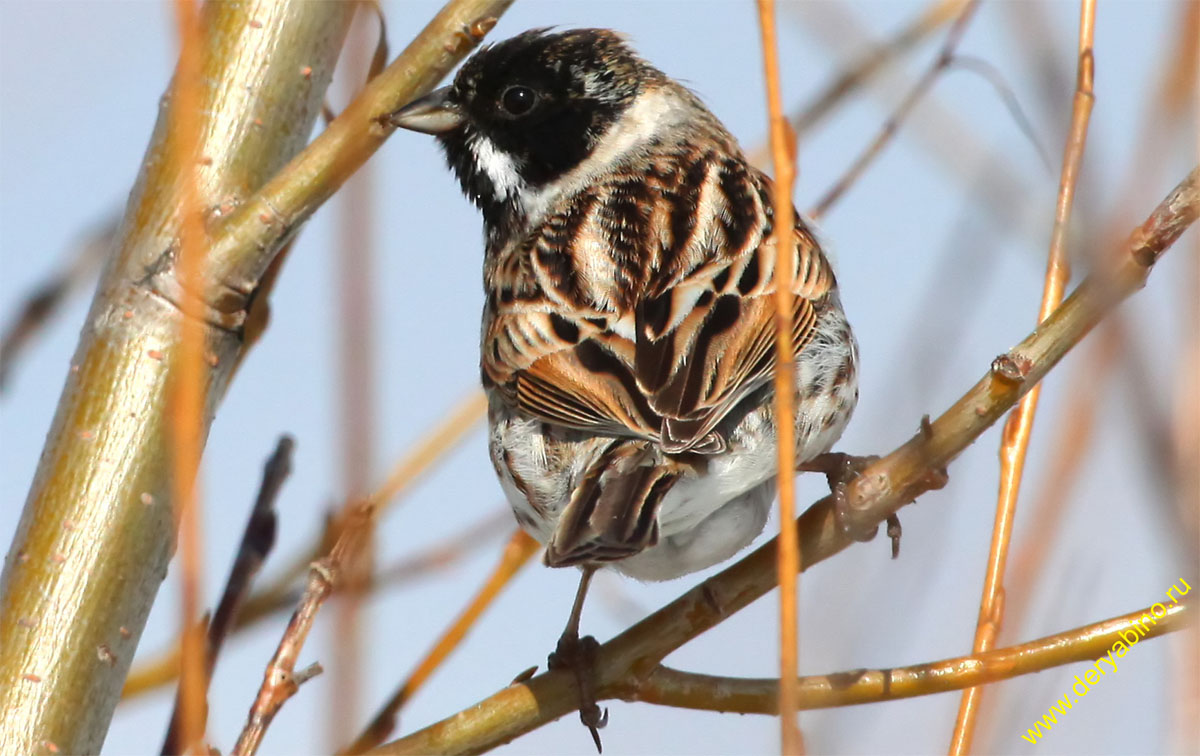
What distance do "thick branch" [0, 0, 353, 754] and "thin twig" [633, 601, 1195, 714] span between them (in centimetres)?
78

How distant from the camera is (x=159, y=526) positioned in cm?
221

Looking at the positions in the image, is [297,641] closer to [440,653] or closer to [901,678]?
[440,653]

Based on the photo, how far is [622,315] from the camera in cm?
295

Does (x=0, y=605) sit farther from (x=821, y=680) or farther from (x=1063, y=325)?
(x=1063, y=325)

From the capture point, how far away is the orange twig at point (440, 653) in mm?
2182

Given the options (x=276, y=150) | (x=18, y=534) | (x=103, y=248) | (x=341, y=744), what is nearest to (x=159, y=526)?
(x=18, y=534)

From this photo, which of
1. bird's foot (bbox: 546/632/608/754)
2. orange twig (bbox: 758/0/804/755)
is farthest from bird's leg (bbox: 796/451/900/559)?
orange twig (bbox: 758/0/804/755)

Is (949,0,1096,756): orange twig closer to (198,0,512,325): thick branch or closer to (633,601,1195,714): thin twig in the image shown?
(633,601,1195,714): thin twig

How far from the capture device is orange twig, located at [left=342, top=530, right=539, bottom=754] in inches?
85.9

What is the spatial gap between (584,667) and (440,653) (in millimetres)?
293

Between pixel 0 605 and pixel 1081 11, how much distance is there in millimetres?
1832

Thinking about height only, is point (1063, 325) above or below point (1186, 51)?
above

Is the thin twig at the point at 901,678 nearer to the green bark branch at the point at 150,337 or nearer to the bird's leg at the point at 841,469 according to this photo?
the bird's leg at the point at 841,469

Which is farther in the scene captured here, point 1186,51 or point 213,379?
point 213,379
